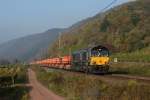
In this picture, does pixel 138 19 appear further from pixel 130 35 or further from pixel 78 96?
pixel 78 96

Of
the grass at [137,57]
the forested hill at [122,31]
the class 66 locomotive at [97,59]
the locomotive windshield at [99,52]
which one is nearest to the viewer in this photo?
the class 66 locomotive at [97,59]

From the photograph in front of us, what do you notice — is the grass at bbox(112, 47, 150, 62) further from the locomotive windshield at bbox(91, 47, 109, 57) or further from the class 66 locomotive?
the class 66 locomotive

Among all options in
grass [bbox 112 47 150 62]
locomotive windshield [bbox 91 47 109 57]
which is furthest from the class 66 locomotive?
grass [bbox 112 47 150 62]

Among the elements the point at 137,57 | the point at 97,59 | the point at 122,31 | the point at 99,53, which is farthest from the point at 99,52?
the point at 122,31

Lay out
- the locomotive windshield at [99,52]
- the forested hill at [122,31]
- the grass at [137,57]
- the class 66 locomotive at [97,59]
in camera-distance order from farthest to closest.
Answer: the forested hill at [122,31], the grass at [137,57], the locomotive windshield at [99,52], the class 66 locomotive at [97,59]

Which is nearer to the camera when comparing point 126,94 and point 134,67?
point 126,94

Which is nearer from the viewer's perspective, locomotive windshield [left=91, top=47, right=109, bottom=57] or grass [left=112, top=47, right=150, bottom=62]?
locomotive windshield [left=91, top=47, right=109, bottom=57]

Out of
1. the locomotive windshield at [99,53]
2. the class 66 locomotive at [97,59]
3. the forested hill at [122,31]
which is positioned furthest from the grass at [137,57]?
the forested hill at [122,31]

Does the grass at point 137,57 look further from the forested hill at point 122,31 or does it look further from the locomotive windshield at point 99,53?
the forested hill at point 122,31

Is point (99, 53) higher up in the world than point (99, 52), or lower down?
lower down

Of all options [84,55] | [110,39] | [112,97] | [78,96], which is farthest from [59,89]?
[110,39]

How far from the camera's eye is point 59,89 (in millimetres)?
35938

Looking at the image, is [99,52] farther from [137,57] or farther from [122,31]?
[122,31]

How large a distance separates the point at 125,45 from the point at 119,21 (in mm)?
36635
